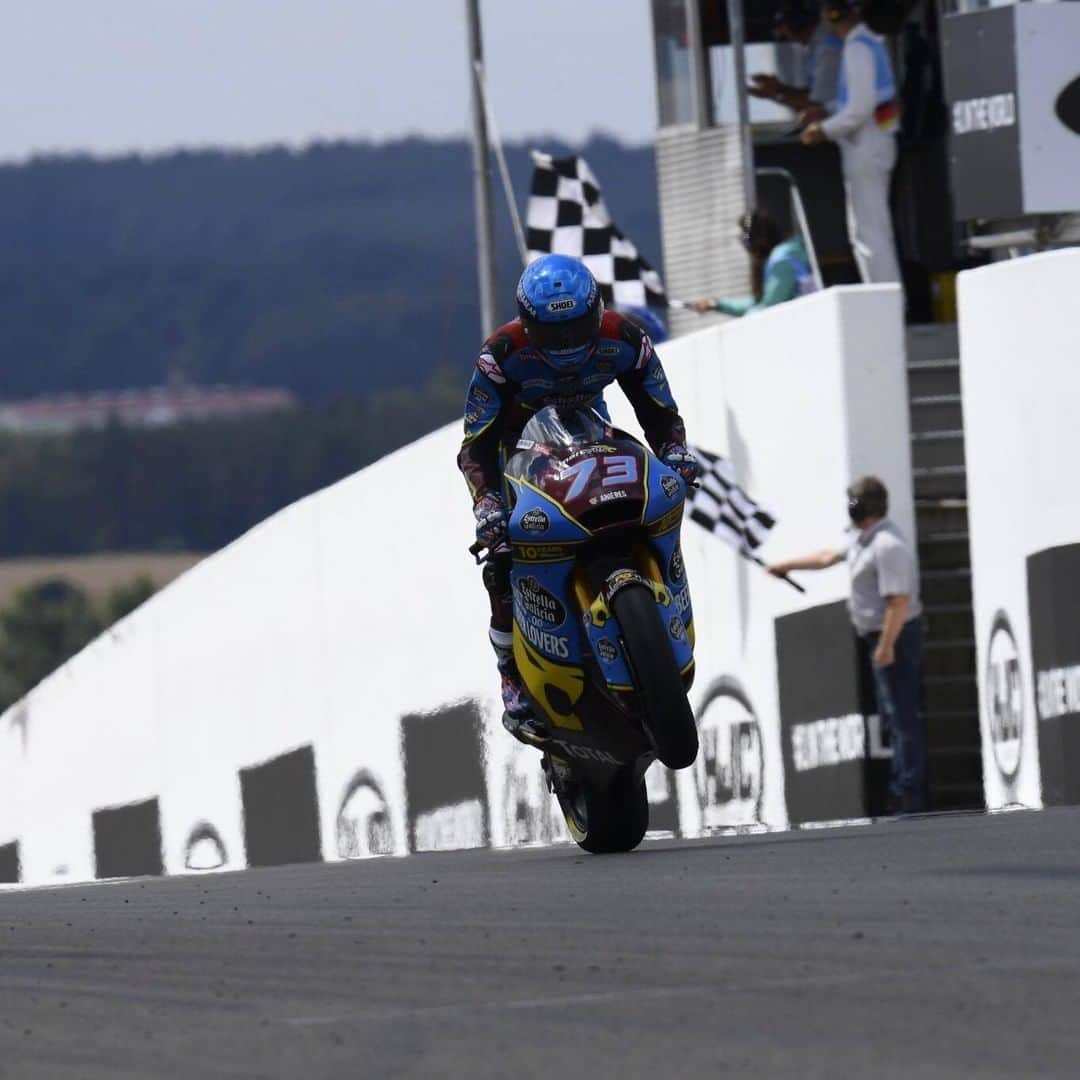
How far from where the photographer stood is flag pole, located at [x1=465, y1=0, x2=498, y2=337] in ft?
66.9

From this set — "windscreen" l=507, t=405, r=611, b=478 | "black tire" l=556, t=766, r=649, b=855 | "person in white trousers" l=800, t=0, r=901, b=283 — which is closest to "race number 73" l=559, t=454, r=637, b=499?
"windscreen" l=507, t=405, r=611, b=478

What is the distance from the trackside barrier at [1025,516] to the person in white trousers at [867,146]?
2873 mm

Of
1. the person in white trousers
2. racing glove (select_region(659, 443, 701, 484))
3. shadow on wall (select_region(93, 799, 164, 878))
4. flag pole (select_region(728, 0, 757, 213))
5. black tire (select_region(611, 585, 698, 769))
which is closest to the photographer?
black tire (select_region(611, 585, 698, 769))

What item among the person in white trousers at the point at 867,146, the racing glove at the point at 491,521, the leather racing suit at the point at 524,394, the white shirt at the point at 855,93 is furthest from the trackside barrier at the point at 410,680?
the racing glove at the point at 491,521

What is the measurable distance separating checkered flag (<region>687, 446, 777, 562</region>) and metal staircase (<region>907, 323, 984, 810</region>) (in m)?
0.79

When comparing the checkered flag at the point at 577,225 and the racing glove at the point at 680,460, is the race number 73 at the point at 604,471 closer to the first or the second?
the racing glove at the point at 680,460

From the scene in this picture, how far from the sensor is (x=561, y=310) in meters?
7.99

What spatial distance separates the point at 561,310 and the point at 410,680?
8.40 m

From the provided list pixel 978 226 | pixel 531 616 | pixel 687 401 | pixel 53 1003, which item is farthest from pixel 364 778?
pixel 53 1003

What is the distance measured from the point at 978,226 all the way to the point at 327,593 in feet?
Result: 17.1

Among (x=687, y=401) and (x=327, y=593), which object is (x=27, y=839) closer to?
(x=327, y=593)

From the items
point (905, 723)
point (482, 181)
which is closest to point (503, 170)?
point (482, 181)

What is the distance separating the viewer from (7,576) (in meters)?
130

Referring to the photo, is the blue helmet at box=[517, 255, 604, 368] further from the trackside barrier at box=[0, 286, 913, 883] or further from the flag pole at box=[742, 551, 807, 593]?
the flag pole at box=[742, 551, 807, 593]
